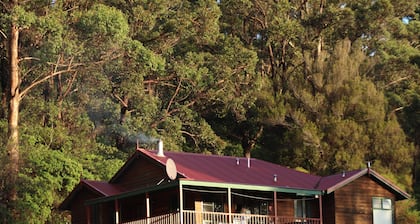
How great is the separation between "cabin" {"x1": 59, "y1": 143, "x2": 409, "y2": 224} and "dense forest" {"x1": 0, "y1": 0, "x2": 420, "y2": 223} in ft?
20.9

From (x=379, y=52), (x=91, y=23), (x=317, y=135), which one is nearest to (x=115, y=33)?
(x=91, y=23)

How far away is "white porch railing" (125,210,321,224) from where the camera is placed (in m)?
29.3

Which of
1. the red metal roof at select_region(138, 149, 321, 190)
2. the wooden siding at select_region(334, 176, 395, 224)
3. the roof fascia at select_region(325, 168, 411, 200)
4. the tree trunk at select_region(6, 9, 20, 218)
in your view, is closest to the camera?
the red metal roof at select_region(138, 149, 321, 190)

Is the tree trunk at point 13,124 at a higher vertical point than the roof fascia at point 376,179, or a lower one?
higher

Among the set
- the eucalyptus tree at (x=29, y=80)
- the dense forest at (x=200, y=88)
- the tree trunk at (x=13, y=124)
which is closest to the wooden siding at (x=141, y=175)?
the eucalyptus tree at (x=29, y=80)

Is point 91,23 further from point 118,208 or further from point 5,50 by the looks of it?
point 118,208

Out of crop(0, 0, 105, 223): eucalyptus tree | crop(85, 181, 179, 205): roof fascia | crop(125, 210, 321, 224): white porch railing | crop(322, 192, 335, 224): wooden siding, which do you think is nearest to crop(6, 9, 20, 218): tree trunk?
crop(0, 0, 105, 223): eucalyptus tree

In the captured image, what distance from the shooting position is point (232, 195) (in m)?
32.1

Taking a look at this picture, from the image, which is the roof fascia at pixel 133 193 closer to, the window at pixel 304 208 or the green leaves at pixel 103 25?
the window at pixel 304 208

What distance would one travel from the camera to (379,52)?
5756 centimetres

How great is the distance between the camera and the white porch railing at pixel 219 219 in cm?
2930

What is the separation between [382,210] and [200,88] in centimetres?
1827

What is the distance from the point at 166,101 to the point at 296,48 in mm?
10525

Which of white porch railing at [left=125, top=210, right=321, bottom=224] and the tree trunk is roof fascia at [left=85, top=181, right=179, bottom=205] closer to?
white porch railing at [left=125, top=210, right=321, bottom=224]
